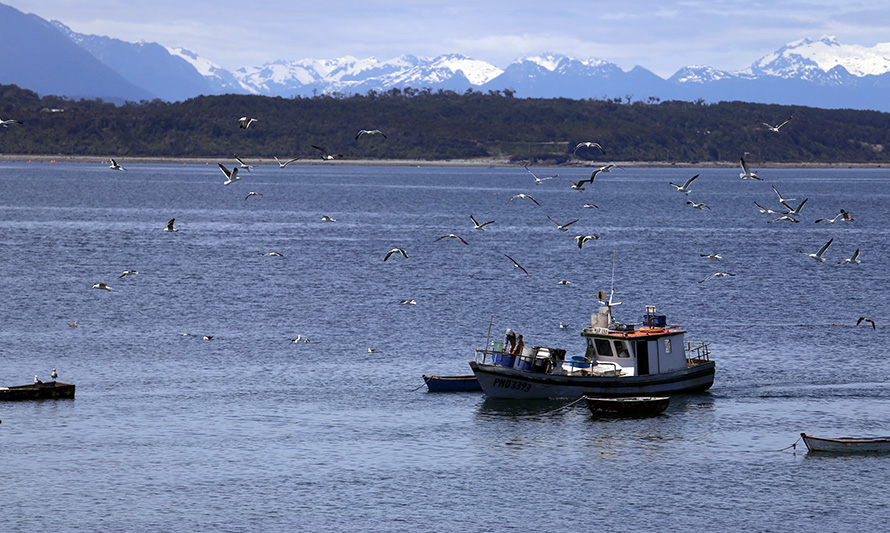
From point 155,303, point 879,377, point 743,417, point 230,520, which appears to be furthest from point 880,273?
point 230,520

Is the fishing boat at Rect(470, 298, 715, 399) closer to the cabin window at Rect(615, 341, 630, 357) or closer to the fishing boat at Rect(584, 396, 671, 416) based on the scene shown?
the cabin window at Rect(615, 341, 630, 357)

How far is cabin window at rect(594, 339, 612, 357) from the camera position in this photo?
168 ft

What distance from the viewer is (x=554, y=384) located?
50.6m

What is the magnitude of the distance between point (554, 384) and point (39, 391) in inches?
961

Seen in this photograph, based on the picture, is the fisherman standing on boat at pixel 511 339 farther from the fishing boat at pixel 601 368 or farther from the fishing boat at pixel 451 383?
the fishing boat at pixel 451 383

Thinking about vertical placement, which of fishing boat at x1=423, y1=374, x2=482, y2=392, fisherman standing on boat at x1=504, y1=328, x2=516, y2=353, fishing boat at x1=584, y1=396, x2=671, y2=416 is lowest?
fishing boat at x1=584, y1=396, x2=671, y2=416

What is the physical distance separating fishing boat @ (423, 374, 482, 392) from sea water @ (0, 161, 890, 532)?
0.78 m

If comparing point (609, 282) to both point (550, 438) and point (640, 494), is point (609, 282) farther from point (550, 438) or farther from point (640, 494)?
point (640, 494)

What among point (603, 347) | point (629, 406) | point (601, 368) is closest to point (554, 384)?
point (601, 368)

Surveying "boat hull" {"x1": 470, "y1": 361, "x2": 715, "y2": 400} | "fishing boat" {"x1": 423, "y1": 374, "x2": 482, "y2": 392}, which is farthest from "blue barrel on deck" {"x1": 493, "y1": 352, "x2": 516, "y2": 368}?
"fishing boat" {"x1": 423, "y1": 374, "x2": 482, "y2": 392}

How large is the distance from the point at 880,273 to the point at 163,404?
78.5 m

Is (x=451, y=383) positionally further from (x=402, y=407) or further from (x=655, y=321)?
(x=655, y=321)

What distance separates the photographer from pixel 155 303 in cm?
8038

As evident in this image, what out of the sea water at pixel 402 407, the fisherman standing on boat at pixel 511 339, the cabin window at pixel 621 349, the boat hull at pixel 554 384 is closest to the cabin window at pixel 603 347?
the cabin window at pixel 621 349
